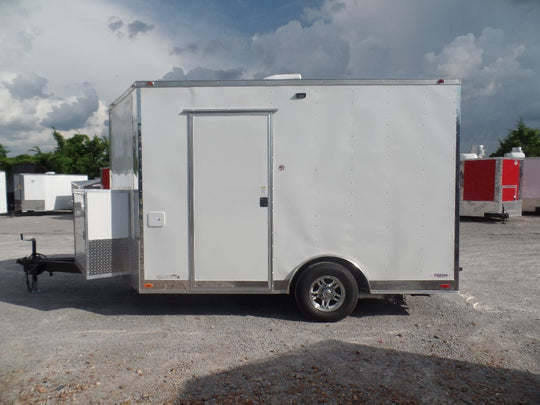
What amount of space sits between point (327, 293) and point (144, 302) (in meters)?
2.71

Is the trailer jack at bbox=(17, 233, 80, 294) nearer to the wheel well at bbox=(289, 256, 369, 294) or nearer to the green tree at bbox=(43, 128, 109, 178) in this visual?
the wheel well at bbox=(289, 256, 369, 294)

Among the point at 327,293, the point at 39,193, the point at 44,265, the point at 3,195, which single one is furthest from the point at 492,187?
the point at 3,195

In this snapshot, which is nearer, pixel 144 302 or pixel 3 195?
pixel 144 302

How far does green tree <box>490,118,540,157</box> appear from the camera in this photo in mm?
37294

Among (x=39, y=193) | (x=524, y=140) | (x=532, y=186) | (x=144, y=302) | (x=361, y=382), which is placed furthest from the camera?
(x=524, y=140)

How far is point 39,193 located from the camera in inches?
914

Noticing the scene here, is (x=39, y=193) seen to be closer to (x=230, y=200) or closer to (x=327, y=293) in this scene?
(x=230, y=200)

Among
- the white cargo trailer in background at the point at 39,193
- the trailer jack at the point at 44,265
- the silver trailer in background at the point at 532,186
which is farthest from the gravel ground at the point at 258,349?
the white cargo trailer in background at the point at 39,193

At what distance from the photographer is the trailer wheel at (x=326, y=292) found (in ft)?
17.1

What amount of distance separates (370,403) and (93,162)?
1533 inches

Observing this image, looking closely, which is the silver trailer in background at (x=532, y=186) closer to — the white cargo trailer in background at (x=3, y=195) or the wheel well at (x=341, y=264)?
the wheel well at (x=341, y=264)

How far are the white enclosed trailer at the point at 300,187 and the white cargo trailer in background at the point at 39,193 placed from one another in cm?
2082

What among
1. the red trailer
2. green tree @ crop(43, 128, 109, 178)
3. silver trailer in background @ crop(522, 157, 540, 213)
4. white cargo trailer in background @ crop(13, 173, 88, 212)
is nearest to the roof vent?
the red trailer

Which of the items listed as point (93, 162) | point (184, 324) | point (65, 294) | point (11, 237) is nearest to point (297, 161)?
point (184, 324)
